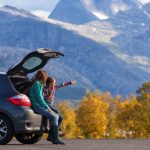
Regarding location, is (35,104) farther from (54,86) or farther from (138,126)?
(138,126)

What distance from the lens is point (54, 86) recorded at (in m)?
17.4

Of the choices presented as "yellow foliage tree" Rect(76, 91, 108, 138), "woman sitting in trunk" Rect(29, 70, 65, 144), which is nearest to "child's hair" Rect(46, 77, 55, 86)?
"woman sitting in trunk" Rect(29, 70, 65, 144)

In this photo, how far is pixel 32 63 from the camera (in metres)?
16.6

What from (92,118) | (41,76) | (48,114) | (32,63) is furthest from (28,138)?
(92,118)

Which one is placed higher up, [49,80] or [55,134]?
[49,80]

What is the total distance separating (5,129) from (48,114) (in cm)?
124

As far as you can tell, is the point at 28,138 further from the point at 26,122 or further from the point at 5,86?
the point at 5,86

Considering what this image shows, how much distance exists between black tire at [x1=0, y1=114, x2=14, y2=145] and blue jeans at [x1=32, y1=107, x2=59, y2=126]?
84 centimetres

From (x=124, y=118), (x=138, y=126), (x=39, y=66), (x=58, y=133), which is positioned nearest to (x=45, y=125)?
(x=58, y=133)

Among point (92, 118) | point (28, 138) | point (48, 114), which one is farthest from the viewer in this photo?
point (92, 118)

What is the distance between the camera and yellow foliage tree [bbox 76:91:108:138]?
88.2 meters

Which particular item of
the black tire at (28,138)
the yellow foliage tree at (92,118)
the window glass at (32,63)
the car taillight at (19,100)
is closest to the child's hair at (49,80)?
the window glass at (32,63)

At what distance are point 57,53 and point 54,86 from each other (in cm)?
90

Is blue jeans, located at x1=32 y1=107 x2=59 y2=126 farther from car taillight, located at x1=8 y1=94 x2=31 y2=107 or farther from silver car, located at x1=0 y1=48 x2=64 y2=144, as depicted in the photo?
car taillight, located at x1=8 y1=94 x2=31 y2=107
